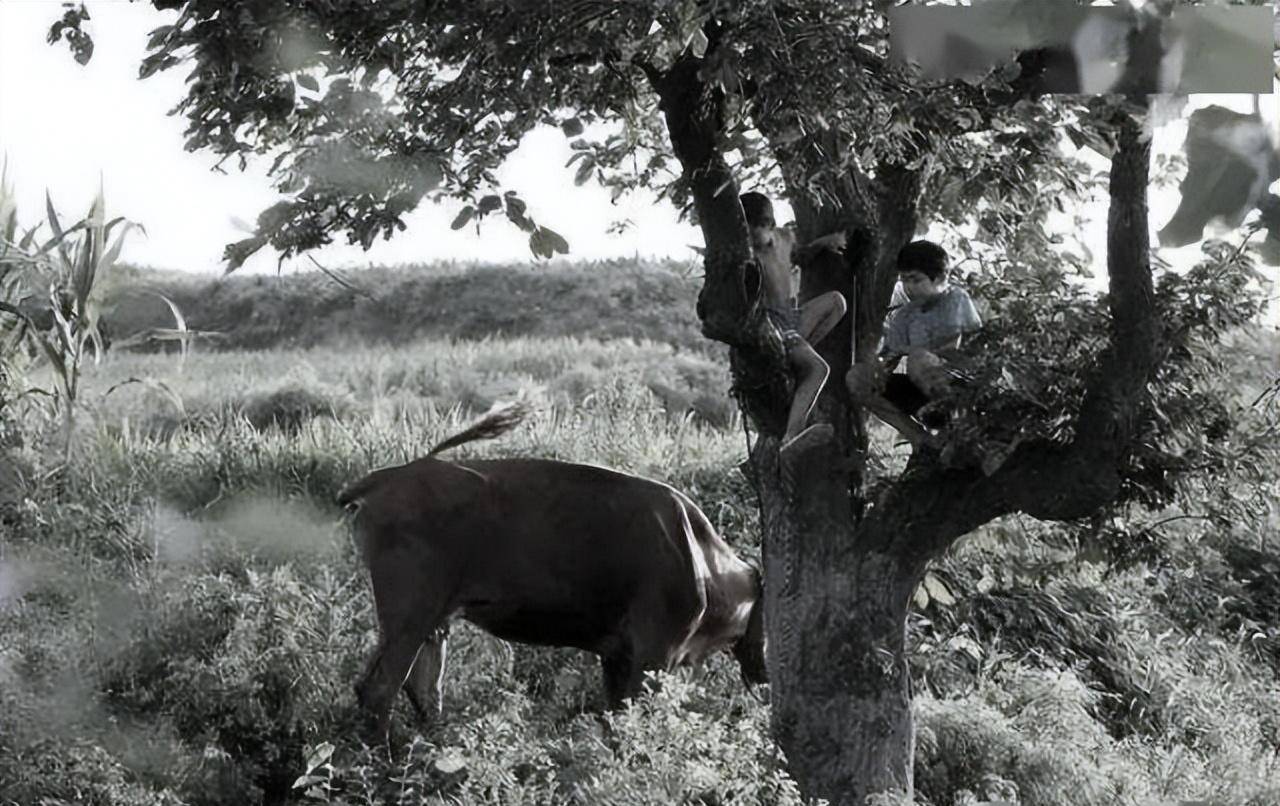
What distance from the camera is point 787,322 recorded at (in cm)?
695

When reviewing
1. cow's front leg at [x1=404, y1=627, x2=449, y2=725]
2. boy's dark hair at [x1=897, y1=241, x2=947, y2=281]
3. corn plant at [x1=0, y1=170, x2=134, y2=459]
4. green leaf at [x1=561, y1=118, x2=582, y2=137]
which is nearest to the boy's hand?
boy's dark hair at [x1=897, y1=241, x2=947, y2=281]

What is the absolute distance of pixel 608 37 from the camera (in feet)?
16.7

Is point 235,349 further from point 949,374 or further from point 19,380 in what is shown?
point 949,374

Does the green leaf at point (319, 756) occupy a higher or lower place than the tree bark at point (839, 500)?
lower

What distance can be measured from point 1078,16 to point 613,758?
598cm

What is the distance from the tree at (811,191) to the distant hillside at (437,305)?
20885 mm

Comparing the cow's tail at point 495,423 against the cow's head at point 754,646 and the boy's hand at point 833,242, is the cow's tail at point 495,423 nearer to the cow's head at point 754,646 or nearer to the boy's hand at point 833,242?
the cow's head at point 754,646

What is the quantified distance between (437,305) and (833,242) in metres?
24.7

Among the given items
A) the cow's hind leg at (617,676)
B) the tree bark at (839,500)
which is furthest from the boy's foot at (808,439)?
the cow's hind leg at (617,676)

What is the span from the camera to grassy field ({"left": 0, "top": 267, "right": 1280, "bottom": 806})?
743 centimetres

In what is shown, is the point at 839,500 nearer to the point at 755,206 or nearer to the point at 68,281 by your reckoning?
the point at 755,206

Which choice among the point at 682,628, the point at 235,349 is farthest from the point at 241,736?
the point at 235,349

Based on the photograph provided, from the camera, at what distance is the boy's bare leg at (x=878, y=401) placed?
21.7 ft

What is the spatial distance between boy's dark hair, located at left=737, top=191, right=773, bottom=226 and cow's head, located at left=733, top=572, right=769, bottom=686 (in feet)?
8.30
